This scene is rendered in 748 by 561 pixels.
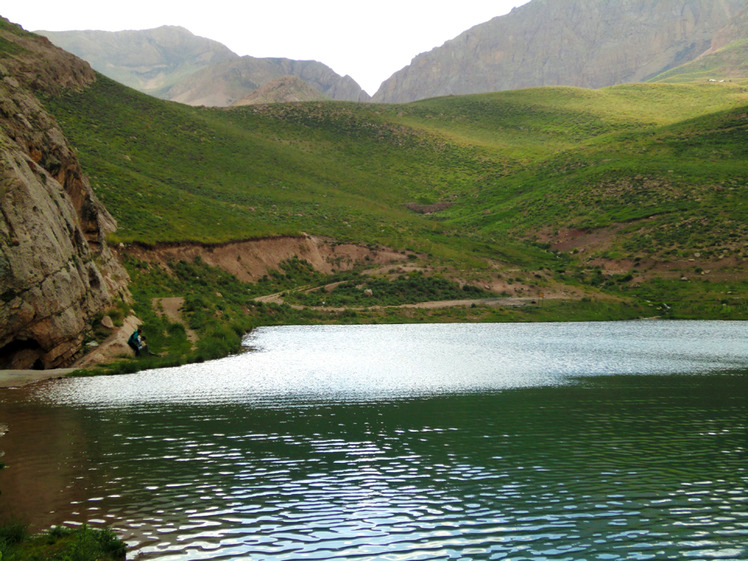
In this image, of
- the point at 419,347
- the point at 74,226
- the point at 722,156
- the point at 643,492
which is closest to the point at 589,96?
the point at 722,156

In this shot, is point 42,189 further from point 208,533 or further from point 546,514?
point 546,514

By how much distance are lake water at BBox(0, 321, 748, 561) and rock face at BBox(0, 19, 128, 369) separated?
321cm

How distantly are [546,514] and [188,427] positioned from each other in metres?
12.6

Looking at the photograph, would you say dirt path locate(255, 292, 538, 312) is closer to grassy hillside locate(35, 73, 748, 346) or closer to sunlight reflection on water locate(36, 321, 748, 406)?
grassy hillside locate(35, 73, 748, 346)

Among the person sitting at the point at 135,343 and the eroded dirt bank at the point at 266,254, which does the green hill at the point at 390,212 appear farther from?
the person sitting at the point at 135,343

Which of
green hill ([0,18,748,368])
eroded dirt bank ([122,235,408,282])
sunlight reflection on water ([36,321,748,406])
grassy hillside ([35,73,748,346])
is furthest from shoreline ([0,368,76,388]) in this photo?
eroded dirt bank ([122,235,408,282])

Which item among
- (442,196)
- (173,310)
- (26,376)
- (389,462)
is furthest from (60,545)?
(442,196)

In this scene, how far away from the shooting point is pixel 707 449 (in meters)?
18.5

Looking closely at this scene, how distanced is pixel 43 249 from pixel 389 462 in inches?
874

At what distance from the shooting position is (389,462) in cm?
1725

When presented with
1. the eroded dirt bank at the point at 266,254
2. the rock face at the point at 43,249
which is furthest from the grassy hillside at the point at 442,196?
the rock face at the point at 43,249

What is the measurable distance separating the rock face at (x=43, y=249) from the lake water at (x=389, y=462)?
321 centimetres

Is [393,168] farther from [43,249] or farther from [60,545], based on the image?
[60,545]

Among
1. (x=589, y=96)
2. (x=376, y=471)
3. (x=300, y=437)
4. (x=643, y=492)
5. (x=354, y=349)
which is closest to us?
(x=643, y=492)
